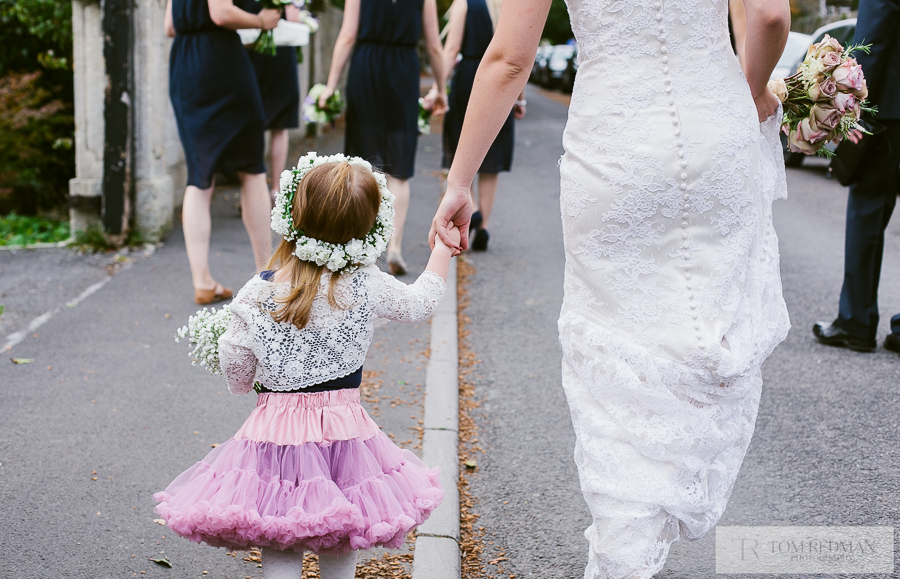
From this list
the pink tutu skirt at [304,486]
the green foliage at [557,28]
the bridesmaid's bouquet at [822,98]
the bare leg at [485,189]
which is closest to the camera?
the pink tutu skirt at [304,486]

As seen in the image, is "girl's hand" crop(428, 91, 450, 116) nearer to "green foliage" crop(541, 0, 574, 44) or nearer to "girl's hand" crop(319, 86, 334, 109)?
"girl's hand" crop(319, 86, 334, 109)

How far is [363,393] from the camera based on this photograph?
14.4 ft

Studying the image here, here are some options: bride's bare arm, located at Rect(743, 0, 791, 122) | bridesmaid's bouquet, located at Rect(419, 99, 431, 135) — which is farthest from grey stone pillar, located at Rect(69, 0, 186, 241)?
bride's bare arm, located at Rect(743, 0, 791, 122)

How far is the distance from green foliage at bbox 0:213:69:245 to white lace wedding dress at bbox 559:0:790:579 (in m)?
6.46

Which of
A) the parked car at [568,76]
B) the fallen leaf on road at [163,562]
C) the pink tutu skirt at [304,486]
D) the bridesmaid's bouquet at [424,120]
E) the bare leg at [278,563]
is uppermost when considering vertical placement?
the bridesmaid's bouquet at [424,120]

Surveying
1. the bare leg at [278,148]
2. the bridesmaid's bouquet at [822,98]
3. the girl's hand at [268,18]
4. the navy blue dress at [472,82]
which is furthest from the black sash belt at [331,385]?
the bare leg at [278,148]

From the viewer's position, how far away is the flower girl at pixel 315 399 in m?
2.31

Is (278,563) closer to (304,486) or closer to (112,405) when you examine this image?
(304,486)

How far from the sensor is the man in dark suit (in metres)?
4.78

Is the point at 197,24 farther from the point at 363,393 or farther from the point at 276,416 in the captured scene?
the point at 276,416

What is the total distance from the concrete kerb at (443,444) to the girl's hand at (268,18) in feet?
6.72

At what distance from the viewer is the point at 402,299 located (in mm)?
2506
